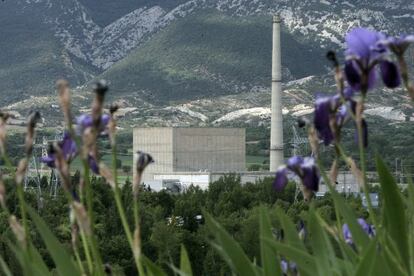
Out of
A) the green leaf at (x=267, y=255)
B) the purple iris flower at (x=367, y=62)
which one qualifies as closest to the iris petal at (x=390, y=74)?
the purple iris flower at (x=367, y=62)

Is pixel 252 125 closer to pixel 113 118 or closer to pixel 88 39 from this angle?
pixel 88 39

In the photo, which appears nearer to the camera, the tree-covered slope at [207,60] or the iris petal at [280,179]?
the iris petal at [280,179]

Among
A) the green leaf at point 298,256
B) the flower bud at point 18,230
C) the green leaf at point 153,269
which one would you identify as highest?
the flower bud at point 18,230

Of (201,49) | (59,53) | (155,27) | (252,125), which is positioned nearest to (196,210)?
(252,125)

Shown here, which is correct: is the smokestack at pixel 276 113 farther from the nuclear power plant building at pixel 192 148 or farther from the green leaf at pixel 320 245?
the green leaf at pixel 320 245

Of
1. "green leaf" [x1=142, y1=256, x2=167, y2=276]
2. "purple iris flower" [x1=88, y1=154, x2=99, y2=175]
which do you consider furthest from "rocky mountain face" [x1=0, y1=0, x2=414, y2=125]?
"purple iris flower" [x1=88, y1=154, x2=99, y2=175]

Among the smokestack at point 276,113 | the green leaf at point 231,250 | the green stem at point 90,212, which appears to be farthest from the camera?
the smokestack at point 276,113

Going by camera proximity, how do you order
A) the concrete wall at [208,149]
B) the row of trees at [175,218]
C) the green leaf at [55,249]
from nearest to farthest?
1. the green leaf at [55,249]
2. the row of trees at [175,218]
3. the concrete wall at [208,149]
